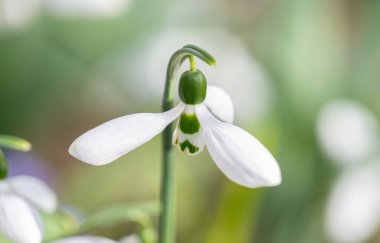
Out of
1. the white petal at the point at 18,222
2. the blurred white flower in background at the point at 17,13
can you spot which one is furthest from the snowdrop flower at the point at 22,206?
the blurred white flower in background at the point at 17,13

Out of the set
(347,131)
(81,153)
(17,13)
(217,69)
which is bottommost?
(81,153)

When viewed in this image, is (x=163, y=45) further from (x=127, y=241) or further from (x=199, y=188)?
(x=127, y=241)

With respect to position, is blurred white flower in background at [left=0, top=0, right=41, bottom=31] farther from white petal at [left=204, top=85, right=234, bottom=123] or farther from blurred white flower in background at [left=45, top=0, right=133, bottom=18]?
white petal at [left=204, top=85, right=234, bottom=123]

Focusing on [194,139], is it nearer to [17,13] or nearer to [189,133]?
[189,133]

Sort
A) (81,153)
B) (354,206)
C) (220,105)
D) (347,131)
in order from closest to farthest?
(81,153)
(220,105)
(354,206)
(347,131)

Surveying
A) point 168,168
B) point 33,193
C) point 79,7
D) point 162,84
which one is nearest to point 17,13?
point 79,7

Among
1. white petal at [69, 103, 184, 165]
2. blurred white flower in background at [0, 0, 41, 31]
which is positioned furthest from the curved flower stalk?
blurred white flower in background at [0, 0, 41, 31]

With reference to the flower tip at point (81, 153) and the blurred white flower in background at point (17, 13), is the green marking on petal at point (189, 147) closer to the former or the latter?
the flower tip at point (81, 153)

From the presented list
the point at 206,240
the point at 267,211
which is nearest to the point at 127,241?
the point at 206,240
